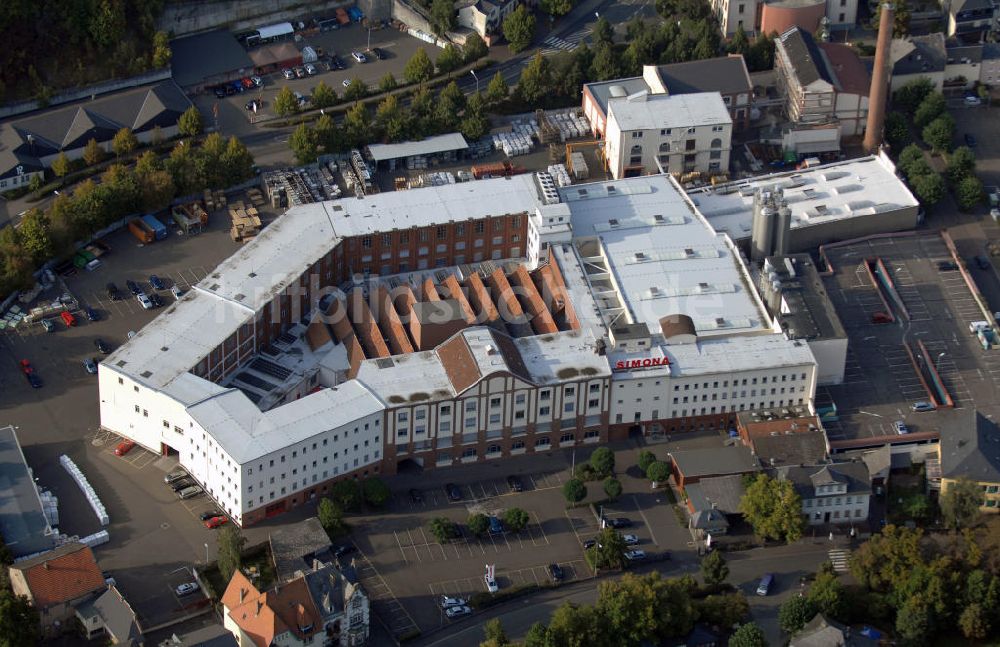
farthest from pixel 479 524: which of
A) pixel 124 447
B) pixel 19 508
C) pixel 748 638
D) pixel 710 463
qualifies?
pixel 19 508

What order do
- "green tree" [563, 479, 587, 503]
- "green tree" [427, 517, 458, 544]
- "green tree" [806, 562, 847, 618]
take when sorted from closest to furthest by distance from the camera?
"green tree" [806, 562, 847, 618] → "green tree" [427, 517, 458, 544] → "green tree" [563, 479, 587, 503]

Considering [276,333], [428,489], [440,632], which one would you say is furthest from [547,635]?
[276,333]

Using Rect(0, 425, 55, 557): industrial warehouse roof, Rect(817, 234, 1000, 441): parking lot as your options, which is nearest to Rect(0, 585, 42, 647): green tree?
Rect(0, 425, 55, 557): industrial warehouse roof

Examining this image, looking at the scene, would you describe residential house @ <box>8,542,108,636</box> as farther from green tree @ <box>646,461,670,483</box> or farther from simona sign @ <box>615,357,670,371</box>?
simona sign @ <box>615,357,670,371</box>

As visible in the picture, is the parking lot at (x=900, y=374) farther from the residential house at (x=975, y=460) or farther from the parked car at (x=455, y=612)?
the parked car at (x=455, y=612)

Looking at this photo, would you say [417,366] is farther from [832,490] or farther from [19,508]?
[832,490]

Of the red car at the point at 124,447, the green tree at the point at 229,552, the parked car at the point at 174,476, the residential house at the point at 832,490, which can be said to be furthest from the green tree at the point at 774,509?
the red car at the point at 124,447
